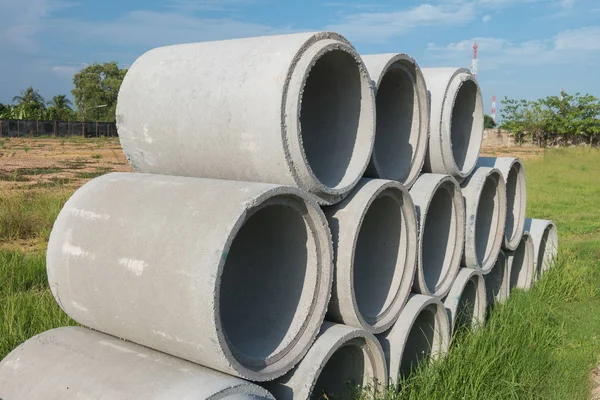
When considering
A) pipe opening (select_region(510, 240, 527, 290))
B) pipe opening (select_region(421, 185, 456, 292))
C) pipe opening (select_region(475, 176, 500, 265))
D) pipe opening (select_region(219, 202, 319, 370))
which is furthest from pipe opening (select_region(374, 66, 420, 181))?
pipe opening (select_region(510, 240, 527, 290))

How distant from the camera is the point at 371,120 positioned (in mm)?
2717

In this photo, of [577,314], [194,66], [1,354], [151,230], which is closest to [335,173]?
[194,66]

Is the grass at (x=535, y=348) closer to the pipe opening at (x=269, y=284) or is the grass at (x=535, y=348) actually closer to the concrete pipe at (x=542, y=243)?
the concrete pipe at (x=542, y=243)

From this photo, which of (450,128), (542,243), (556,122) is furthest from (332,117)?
(556,122)

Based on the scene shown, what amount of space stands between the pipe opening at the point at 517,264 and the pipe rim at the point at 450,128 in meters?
1.52

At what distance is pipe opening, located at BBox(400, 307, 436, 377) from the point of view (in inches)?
136

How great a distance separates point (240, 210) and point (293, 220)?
0.55 metres

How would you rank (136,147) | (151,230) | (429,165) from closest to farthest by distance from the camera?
(151,230) < (136,147) < (429,165)

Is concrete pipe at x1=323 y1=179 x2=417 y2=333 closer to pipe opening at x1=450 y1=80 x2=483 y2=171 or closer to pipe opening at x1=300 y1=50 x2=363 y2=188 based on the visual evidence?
pipe opening at x1=300 y1=50 x2=363 y2=188

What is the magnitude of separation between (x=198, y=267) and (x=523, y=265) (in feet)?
14.1

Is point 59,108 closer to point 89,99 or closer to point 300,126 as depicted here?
point 89,99

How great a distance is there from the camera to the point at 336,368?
2.90 meters

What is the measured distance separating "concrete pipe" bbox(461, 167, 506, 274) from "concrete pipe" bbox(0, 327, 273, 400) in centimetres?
253

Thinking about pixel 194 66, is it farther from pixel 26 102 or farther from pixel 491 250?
pixel 26 102
